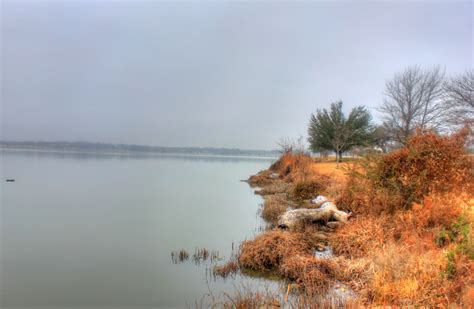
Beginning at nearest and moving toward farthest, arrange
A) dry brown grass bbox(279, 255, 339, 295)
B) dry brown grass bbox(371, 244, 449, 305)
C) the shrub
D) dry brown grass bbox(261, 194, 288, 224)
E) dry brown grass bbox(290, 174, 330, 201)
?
dry brown grass bbox(371, 244, 449, 305), dry brown grass bbox(279, 255, 339, 295), the shrub, dry brown grass bbox(261, 194, 288, 224), dry brown grass bbox(290, 174, 330, 201)

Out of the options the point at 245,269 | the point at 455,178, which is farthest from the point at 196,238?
the point at 455,178

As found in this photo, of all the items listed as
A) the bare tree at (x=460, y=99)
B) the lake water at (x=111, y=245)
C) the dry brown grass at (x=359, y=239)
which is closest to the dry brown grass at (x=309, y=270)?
the lake water at (x=111, y=245)

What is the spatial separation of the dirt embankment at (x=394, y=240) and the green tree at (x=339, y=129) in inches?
1191

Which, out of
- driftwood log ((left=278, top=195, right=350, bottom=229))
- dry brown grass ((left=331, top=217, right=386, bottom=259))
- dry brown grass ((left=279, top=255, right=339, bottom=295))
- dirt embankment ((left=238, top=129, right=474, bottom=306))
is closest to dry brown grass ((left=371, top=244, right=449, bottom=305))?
dirt embankment ((left=238, top=129, right=474, bottom=306))

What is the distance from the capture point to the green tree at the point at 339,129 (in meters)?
41.7

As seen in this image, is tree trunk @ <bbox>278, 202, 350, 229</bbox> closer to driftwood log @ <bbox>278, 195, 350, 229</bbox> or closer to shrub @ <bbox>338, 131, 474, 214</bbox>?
driftwood log @ <bbox>278, 195, 350, 229</bbox>

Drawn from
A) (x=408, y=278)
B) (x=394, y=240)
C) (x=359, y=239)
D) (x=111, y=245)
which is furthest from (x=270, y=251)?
(x=111, y=245)

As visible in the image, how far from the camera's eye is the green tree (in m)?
41.7

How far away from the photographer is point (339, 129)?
41.4 meters

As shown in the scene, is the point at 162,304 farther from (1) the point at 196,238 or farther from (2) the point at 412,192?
(2) the point at 412,192

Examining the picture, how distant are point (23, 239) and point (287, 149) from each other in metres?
26.4

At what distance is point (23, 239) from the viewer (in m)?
10.6

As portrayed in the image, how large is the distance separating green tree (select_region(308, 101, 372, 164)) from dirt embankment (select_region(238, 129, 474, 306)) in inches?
1191

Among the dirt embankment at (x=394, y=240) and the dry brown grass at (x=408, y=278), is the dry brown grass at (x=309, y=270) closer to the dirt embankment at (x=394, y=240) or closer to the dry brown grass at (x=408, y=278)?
the dirt embankment at (x=394, y=240)
